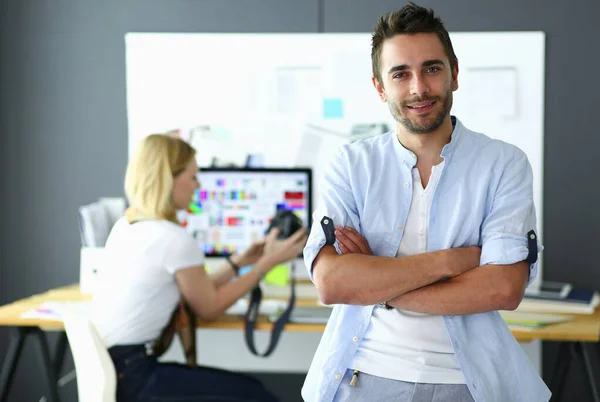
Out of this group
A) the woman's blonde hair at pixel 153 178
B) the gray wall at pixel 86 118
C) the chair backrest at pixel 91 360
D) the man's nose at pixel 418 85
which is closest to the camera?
the man's nose at pixel 418 85

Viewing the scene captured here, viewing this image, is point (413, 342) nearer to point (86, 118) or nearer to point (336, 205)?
point (336, 205)

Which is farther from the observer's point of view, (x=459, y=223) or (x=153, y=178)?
(x=153, y=178)

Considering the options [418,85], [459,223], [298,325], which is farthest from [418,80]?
[298,325]

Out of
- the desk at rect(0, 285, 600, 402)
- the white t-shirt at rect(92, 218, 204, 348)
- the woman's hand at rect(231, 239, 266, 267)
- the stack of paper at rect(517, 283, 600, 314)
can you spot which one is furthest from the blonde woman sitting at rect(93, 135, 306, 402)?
the stack of paper at rect(517, 283, 600, 314)

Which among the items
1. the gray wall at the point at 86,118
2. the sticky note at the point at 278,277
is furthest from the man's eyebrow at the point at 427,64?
the gray wall at the point at 86,118

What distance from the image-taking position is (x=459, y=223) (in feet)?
5.23

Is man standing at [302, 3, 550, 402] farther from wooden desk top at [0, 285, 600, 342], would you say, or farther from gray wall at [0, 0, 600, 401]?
gray wall at [0, 0, 600, 401]

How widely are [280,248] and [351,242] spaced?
4.10 ft

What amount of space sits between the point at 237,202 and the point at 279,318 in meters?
0.64

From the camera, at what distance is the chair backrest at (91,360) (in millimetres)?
2057

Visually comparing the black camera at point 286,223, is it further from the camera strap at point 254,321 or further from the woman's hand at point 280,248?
the camera strap at point 254,321

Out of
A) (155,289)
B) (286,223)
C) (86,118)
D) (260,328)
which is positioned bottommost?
(260,328)

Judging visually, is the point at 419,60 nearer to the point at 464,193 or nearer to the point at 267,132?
the point at 464,193

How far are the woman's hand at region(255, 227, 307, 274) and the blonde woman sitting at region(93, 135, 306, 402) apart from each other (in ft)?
0.69
